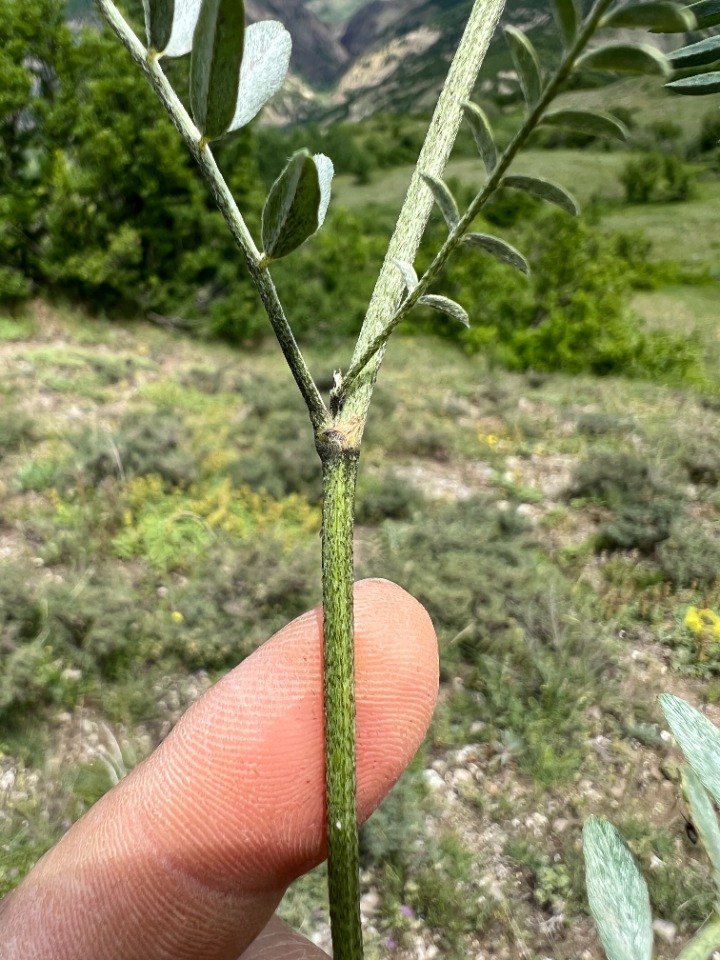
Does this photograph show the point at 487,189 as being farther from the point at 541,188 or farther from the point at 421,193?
the point at 421,193

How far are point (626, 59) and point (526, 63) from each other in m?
0.06

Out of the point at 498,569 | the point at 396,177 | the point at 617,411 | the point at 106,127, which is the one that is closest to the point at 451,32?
the point at 396,177

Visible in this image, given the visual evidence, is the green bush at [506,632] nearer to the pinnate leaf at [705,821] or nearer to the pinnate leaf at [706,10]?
the pinnate leaf at [705,821]

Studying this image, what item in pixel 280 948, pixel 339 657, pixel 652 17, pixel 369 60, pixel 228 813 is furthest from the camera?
pixel 369 60

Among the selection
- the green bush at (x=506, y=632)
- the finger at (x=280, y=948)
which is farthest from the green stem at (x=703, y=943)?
the green bush at (x=506, y=632)

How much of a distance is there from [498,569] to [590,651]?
0.61 m

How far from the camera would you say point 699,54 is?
361 millimetres

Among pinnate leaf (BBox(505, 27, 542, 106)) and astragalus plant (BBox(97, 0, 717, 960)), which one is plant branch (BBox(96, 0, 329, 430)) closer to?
astragalus plant (BBox(97, 0, 717, 960))

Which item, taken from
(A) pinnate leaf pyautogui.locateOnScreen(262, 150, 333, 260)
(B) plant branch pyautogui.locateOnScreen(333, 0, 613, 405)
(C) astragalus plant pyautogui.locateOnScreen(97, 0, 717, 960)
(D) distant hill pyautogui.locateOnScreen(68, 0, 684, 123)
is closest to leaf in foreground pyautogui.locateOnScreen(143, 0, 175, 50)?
(C) astragalus plant pyautogui.locateOnScreen(97, 0, 717, 960)

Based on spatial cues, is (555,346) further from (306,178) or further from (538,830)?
(306,178)

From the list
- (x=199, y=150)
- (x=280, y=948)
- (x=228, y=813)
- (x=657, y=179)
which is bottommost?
(x=657, y=179)

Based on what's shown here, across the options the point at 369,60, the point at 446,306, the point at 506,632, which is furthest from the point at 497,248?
the point at 369,60

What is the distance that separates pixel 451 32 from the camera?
111ft

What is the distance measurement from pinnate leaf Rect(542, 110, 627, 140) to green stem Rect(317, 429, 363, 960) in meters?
0.28
